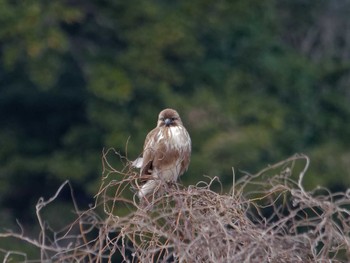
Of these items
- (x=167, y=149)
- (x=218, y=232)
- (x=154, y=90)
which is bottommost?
(x=154, y=90)

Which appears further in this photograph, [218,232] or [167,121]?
[167,121]

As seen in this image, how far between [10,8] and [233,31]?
455cm

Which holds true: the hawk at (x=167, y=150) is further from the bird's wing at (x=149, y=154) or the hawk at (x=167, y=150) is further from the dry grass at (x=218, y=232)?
the dry grass at (x=218, y=232)

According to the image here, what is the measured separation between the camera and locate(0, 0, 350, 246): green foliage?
1795 centimetres

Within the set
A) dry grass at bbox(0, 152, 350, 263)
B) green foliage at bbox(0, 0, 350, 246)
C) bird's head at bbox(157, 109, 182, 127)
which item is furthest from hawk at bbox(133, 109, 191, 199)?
green foliage at bbox(0, 0, 350, 246)

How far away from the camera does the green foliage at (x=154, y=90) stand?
1795 centimetres

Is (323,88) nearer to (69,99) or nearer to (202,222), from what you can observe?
(69,99)

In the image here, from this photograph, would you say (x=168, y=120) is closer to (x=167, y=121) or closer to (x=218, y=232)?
(x=167, y=121)

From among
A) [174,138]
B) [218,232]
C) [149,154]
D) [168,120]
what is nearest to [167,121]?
[168,120]

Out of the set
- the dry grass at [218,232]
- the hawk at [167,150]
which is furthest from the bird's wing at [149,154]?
the dry grass at [218,232]

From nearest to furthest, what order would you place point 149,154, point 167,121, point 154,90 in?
1. point 149,154
2. point 167,121
3. point 154,90

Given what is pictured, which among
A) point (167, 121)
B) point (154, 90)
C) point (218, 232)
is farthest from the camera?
point (154, 90)

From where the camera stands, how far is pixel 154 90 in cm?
1875

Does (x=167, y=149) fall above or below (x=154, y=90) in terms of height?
above
